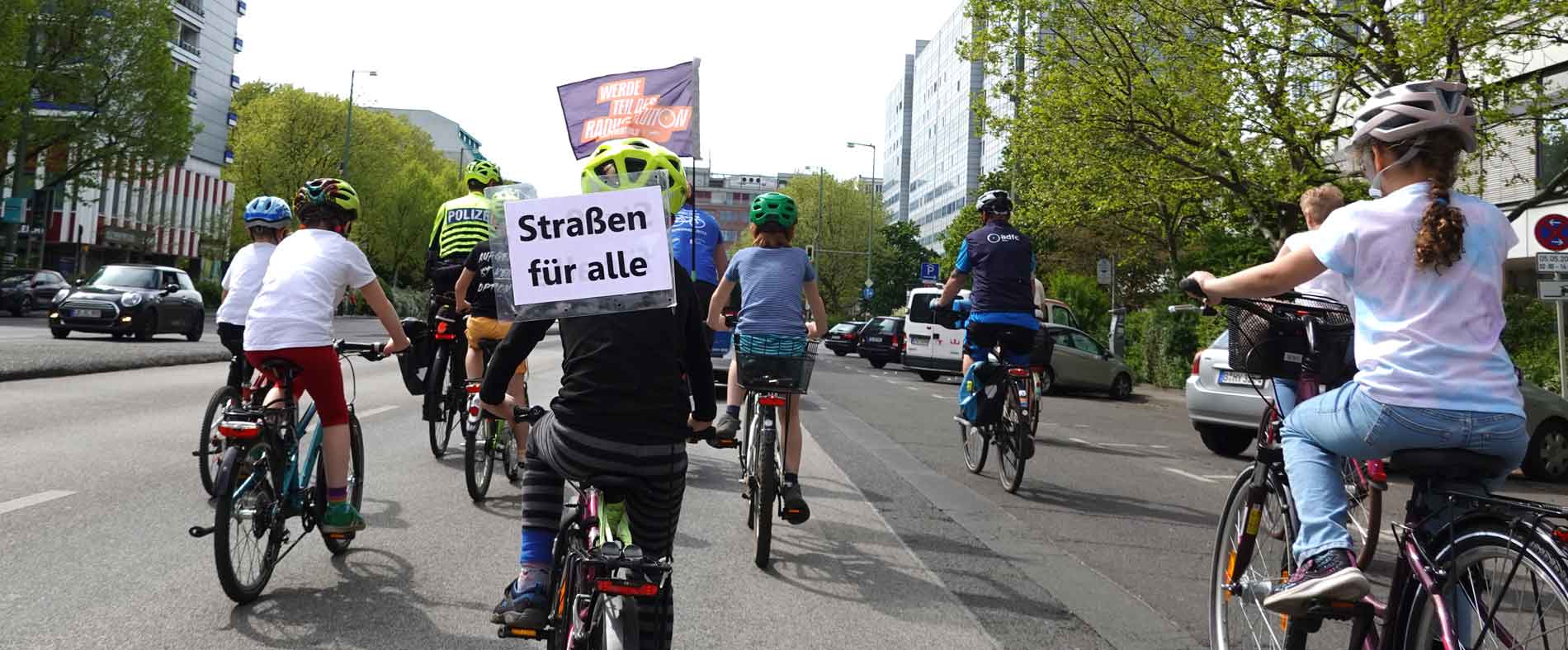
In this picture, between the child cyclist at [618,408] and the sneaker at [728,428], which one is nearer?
the child cyclist at [618,408]

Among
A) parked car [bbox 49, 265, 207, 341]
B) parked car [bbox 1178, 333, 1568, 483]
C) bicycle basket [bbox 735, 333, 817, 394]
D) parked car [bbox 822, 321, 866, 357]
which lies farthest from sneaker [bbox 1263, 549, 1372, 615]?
parked car [bbox 822, 321, 866, 357]

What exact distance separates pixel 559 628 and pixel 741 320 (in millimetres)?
3462

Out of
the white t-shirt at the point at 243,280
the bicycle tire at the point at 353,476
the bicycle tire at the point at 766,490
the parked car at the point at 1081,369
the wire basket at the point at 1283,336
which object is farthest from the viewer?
the parked car at the point at 1081,369

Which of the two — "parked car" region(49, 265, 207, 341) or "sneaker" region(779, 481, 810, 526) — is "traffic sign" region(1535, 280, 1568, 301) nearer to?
"sneaker" region(779, 481, 810, 526)

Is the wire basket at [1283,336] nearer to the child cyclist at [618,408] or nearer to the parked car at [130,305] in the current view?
the child cyclist at [618,408]

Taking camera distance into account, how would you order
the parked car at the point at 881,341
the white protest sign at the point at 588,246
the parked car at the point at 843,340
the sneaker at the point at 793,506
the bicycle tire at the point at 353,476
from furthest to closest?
the parked car at the point at 843,340, the parked car at the point at 881,341, the sneaker at the point at 793,506, the bicycle tire at the point at 353,476, the white protest sign at the point at 588,246

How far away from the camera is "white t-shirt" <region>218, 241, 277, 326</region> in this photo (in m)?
6.15

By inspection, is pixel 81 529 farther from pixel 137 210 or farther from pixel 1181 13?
pixel 137 210

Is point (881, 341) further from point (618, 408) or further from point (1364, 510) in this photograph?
point (618, 408)

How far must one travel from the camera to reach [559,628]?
284 centimetres

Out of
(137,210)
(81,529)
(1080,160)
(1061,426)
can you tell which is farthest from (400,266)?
(81,529)

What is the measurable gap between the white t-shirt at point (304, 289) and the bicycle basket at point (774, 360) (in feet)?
6.61

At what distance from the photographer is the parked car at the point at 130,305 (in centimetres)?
2089

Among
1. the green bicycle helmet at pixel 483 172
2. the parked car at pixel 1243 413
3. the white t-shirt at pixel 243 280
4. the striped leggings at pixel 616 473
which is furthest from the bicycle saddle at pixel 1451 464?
the parked car at pixel 1243 413
